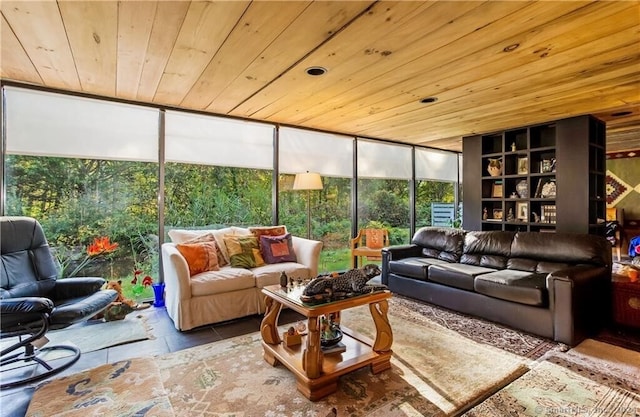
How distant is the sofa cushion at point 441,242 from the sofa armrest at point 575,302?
1.36 meters

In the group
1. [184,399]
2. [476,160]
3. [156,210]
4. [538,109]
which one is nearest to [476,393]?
[184,399]

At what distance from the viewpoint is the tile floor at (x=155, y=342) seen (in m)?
1.98

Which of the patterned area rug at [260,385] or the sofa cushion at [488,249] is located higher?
the sofa cushion at [488,249]

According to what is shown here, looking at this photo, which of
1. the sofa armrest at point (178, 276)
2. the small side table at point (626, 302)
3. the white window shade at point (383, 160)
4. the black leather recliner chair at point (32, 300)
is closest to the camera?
the black leather recliner chair at point (32, 300)

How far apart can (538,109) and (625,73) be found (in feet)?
3.38

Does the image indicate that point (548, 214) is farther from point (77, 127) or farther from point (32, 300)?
point (77, 127)

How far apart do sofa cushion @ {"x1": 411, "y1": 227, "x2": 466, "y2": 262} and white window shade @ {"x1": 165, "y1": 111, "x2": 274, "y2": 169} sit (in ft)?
7.82

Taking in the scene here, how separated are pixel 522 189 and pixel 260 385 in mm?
4410

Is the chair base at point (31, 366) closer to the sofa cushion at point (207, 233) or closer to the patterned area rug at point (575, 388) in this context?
the sofa cushion at point (207, 233)

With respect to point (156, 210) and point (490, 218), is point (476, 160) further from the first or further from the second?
point (156, 210)

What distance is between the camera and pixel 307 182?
4508 mm

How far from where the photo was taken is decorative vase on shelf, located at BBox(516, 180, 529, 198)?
15.0 feet

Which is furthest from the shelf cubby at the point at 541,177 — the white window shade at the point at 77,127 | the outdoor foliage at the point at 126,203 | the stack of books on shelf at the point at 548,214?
the white window shade at the point at 77,127

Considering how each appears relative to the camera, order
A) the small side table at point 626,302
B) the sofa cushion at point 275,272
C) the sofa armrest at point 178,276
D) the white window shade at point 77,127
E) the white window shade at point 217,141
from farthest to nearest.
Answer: the white window shade at point 217,141 → the sofa cushion at point 275,272 → the white window shade at point 77,127 → the sofa armrest at point 178,276 → the small side table at point 626,302
